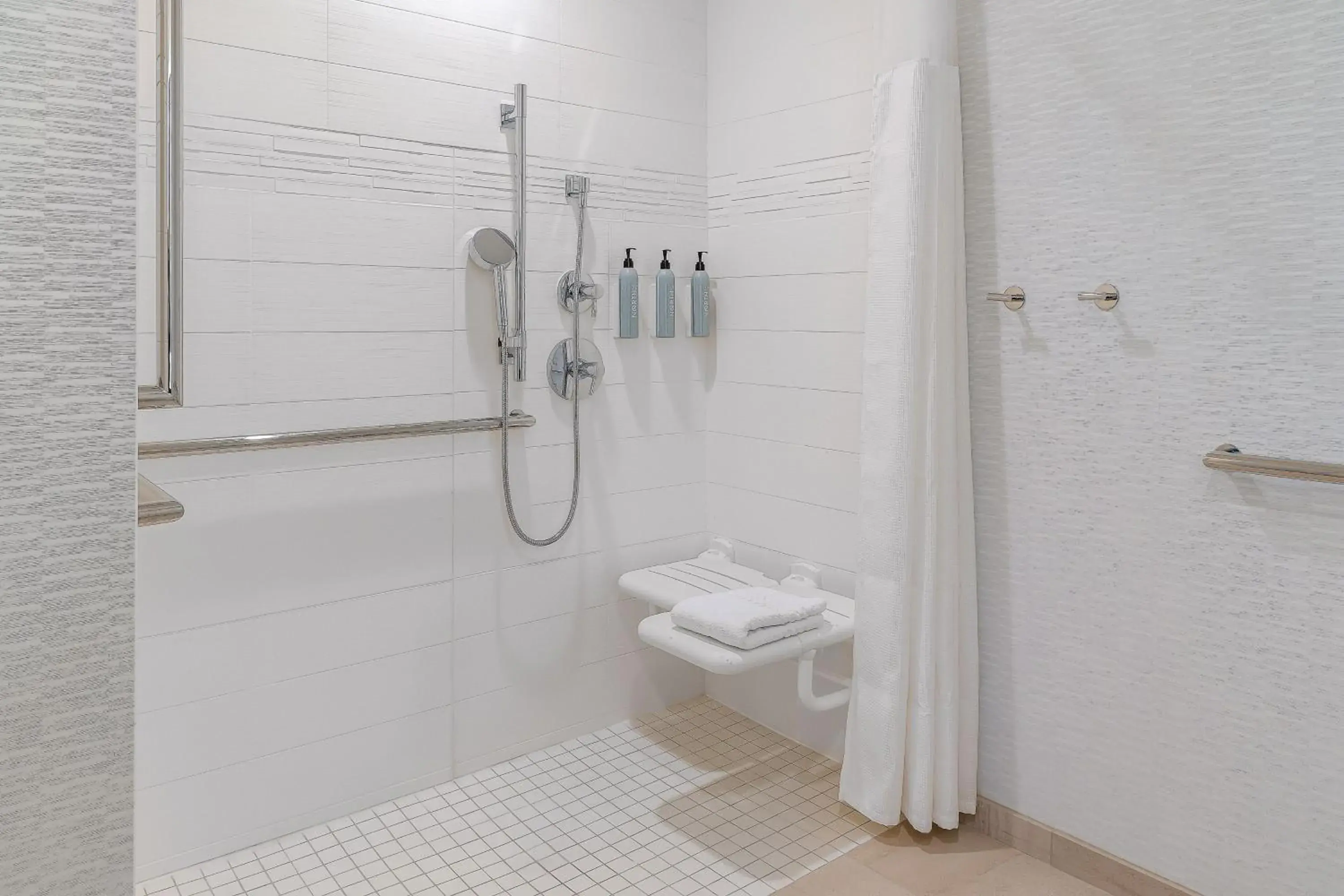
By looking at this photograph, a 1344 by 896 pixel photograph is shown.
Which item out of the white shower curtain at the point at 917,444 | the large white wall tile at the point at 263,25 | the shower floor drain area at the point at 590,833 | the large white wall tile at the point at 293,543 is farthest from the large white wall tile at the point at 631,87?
the shower floor drain area at the point at 590,833

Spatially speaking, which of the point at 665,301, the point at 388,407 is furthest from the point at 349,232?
the point at 665,301

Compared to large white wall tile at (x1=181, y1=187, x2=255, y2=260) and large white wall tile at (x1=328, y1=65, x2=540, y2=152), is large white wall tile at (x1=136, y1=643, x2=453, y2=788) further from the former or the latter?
large white wall tile at (x1=328, y1=65, x2=540, y2=152)

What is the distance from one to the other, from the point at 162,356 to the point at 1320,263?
177cm

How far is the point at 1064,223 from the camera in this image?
193 centimetres

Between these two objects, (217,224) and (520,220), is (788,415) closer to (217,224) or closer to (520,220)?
(520,220)

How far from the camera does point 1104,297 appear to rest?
1.85 metres

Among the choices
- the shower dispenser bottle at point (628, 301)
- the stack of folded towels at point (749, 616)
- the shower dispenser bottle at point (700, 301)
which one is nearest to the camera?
the stack of folded towels at point (749, 616)

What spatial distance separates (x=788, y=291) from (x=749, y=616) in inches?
37.6

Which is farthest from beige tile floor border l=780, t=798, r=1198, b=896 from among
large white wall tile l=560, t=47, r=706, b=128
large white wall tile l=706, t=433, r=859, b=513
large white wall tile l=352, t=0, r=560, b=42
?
Answer: large white wall tile l=352, t=0, r=560, b=42

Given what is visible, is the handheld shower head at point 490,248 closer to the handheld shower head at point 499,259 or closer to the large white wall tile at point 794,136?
the handheld shower head at point 499,259

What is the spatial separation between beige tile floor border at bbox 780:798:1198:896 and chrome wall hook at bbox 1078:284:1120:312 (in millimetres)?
1153

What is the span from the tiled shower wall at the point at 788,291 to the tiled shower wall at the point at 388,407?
0.12 m

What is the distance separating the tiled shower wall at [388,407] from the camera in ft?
6.40

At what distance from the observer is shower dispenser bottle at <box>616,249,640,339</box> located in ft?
8.48
